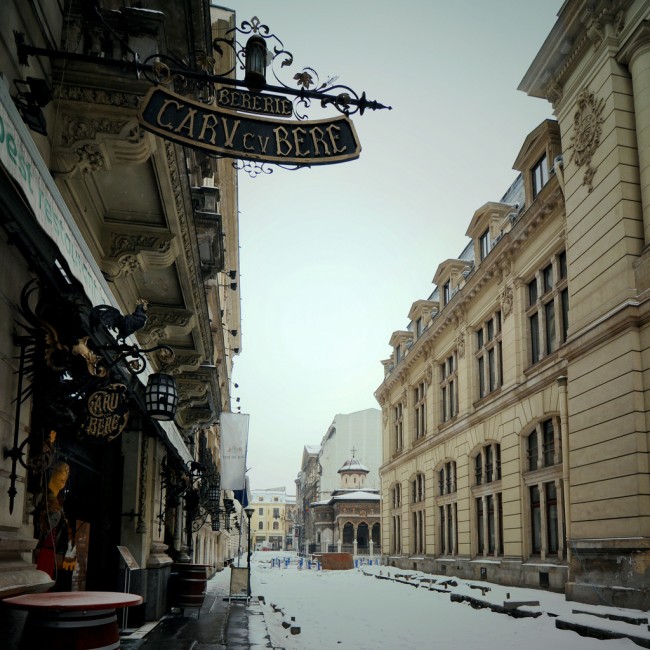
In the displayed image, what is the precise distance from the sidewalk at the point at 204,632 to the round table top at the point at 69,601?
18.4ft

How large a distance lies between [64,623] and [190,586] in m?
10.4

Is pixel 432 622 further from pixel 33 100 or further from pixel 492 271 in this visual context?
pixel 492 271

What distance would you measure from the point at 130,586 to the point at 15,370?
23.7 feet

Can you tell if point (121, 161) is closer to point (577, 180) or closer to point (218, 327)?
point (577, 180)

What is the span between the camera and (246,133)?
5766 millimetres

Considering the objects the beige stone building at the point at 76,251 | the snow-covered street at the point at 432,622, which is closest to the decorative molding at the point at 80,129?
the beige stone building at the point at 76,251

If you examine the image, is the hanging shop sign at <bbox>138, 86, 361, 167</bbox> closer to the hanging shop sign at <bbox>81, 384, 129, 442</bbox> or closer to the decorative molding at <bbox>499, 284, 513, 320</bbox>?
the hanging shop sign at <bbox>81, 384, 129, 442</bbox>

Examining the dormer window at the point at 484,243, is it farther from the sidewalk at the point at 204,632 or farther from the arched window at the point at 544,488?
the sidewalk at the point at 204,632

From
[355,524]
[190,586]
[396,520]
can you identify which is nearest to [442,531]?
[396,520]

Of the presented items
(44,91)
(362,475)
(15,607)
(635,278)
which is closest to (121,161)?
(44,91)

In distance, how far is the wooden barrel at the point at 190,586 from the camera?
14.2 m

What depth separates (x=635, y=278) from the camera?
15.0 metres

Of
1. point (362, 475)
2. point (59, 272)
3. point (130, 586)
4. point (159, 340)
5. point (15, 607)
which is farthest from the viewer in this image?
point (362, 475)

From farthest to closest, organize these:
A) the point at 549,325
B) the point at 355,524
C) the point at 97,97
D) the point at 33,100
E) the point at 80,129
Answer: the point at 355,524 < the point at 549,325 < the point at 80,129 < the point at 97,97 < the point at 33,100
